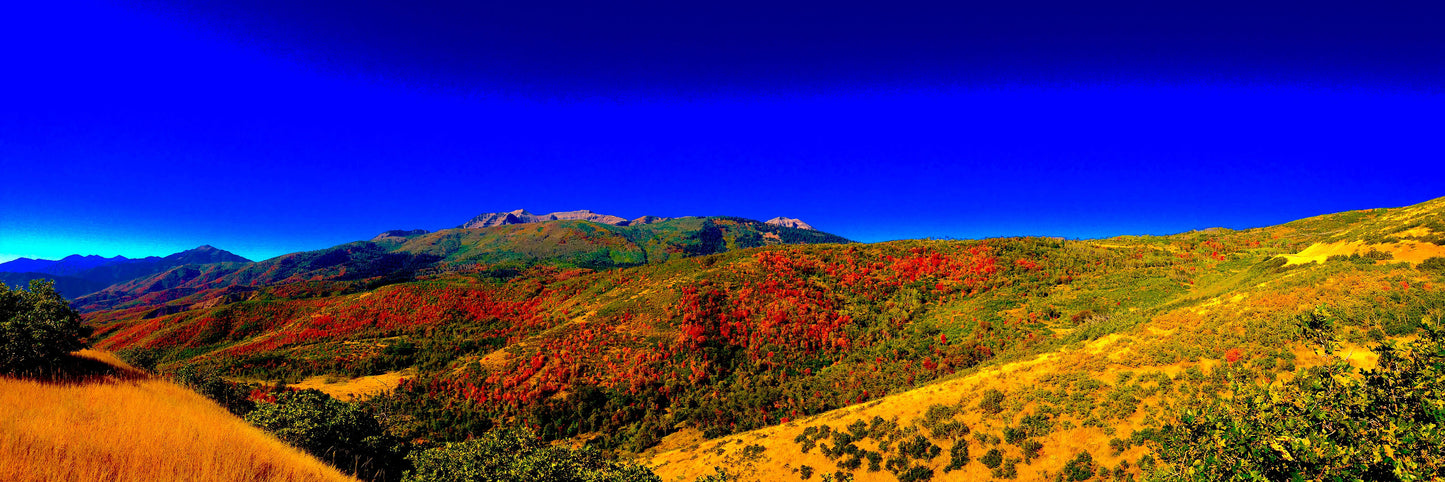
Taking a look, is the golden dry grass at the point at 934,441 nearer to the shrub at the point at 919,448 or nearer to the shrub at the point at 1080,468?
the shrub at the point at 919,448

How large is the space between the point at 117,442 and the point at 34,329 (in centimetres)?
1048

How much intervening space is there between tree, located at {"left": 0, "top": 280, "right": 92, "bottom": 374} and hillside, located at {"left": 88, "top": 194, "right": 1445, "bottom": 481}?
51.5 ft

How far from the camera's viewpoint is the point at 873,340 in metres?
30.8

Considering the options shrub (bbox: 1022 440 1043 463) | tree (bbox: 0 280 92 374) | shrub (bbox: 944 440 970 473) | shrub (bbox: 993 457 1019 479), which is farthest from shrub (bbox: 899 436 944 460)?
tree (bbox: 0 280 92 374)

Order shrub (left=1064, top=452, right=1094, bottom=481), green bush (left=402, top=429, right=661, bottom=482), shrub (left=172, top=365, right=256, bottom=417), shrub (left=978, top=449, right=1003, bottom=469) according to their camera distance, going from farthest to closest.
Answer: shrub (left=172, top=365, right=256, bottom=417) → shrub (left=978, top=449, right=1003, bottom=469) → shrub (left=1064, top=452, right=1094, bottom=481) → green bush (left=402, top=429, right=661, bottom=482)

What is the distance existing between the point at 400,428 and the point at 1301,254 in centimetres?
5323

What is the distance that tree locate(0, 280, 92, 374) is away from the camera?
10.6 metres

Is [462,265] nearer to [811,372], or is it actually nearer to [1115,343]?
[811,372]

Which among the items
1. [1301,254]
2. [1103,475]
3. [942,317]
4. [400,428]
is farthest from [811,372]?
[1301,254]

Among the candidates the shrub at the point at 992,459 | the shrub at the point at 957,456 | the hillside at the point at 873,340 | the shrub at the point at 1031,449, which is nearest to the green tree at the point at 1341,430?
the hillside at the point at 873,340

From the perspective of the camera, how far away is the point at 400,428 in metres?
23.8

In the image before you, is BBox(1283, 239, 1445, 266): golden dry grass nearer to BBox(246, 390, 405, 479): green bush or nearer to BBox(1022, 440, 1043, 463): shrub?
BBox(1022, 440, 1043, 463): shrub

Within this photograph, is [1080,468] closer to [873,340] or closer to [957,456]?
[957,456]

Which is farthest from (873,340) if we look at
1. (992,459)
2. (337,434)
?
(337,434)
